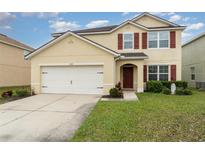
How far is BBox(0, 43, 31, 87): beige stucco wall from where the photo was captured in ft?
68.5

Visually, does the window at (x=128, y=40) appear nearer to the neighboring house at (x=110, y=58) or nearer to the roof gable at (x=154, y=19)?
the neighboring house at (x=110, y=58)

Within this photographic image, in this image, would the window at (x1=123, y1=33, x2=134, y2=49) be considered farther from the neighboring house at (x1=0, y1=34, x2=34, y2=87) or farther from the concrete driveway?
the neighboring house at (x1=0, y1=34, x2=34, y2=87)

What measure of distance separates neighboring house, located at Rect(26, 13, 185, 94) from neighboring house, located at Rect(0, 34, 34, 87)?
760 centimetres

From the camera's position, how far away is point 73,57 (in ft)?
48.1

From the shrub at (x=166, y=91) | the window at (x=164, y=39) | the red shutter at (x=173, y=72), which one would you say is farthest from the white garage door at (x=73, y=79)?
the red shutter at (x=173, y=72)

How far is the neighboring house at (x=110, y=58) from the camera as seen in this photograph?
14.4 meters

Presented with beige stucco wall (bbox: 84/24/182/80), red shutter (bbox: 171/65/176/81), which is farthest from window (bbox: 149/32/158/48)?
red shutter (bbox: 171/65/176/81)

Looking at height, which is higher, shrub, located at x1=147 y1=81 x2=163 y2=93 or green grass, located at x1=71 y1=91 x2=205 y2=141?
shrub, located at x1=147 y1=81 x2=163 y2=93

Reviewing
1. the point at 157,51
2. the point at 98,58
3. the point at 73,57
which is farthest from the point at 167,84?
the point at 73,57

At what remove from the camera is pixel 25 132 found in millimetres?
5680

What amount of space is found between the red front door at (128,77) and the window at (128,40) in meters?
2.11
